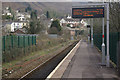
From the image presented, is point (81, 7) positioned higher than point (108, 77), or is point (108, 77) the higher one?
point (81, 7)

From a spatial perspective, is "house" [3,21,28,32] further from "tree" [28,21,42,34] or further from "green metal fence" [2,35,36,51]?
"green metal fence" [2,35,36,51]

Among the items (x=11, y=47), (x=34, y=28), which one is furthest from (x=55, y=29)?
(x=11, y=47)

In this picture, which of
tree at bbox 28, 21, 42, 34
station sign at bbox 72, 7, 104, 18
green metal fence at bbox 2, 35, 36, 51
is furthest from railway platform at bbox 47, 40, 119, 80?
tree at bbox 28, 21, 42, 34

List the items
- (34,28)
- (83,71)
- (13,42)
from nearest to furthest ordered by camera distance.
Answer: (83,71), (13,42), (34,28)

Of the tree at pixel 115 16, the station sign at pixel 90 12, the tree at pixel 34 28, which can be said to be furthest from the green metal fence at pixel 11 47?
the tree at pixel 34 28

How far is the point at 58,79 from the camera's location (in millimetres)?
10961

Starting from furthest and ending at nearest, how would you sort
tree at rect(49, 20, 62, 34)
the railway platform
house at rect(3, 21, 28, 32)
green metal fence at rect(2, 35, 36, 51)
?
tree at rect(49, 20, 62, 34) → house at rect(3, 21, 28, 32) → green metal fence at rect(2, 35, 36, 51) → the railway platform

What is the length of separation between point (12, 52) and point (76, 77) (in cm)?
1048

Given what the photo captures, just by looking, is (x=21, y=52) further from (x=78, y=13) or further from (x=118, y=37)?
(x=118, y=37)

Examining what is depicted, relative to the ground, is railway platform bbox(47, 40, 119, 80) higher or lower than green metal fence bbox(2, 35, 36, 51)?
lower

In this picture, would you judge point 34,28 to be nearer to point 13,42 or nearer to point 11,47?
point 13,42

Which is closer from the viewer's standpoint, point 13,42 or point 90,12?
point 90,12

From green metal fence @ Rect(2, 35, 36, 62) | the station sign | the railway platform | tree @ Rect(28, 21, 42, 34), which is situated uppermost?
tree @ Rect(28, 21, 42, 34)

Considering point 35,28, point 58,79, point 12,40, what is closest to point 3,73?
point 58,79
